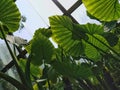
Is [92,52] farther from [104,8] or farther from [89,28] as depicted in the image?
[104,8]

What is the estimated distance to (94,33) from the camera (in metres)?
2.92

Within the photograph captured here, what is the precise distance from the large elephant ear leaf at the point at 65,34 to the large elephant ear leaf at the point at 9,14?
0.35 m

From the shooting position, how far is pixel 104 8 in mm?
2025

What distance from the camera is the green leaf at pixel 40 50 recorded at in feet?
9.56

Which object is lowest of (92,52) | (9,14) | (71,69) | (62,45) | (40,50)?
(92,52)

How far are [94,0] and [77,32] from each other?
0.88 m

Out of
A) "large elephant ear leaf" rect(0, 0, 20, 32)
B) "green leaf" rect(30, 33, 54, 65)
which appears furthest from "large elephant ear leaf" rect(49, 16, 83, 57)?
"large elephant ear leaf" rect(0, 0, 20, 32)

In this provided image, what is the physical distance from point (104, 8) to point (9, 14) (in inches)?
46.8

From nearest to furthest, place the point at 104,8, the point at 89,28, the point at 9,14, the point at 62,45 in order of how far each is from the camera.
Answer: the point at 104,8 < the point at 89,28 < the point at 9,14 < the point at 62,45

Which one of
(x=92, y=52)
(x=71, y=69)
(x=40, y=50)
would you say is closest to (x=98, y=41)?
(x=92, y=52)

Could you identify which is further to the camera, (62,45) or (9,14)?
(62,45)

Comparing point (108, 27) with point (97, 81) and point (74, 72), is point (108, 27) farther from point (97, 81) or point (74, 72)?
point (97, 81)

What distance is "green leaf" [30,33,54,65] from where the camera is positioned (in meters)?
2.91

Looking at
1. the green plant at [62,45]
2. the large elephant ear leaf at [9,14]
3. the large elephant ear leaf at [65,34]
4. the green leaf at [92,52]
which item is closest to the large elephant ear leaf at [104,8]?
the green plant at [62,45]
